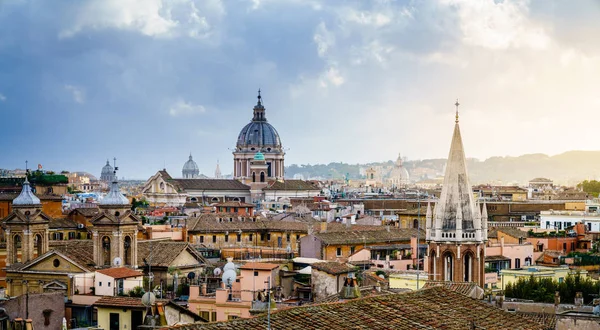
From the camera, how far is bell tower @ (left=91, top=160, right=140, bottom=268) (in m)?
39.9

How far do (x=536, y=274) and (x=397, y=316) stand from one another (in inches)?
904

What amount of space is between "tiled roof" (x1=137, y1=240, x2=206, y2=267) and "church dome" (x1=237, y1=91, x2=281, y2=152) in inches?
4091

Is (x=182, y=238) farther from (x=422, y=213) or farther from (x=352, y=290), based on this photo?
(x=352, y=290)

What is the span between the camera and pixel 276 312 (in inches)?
621

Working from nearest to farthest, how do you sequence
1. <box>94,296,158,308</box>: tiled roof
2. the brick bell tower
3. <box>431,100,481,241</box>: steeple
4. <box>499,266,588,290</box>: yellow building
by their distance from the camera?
<box>94,296,158,308</box>: tiled roof → <box>499,266,588,290</box>: yellow building → the brick bell tower → <box>431,100,481,241</box>: steeple

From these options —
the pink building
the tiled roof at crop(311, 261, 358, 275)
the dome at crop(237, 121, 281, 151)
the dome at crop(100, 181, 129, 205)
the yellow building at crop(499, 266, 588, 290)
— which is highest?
the dome at crop(237, 121, 281, 151)

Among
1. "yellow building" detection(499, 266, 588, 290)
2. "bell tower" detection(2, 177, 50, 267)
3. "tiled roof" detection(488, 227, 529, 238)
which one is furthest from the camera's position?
"tiled roof" detection(488, 227, 529, 238)

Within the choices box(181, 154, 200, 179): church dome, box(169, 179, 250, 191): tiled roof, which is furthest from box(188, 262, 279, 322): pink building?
box(181, 154, 200, 179): church dome

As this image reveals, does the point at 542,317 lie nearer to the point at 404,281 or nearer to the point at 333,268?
the point at 404,281

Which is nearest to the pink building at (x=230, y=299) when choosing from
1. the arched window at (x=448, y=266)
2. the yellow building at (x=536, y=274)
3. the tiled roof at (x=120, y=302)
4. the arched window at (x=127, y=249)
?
the tiled roof at (x=120, y=302)

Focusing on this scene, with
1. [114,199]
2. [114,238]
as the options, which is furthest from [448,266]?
[114,199]

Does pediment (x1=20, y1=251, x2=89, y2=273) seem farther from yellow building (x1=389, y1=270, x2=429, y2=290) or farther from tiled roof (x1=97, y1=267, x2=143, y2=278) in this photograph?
yellow building (x1=389, y1=270, x2=429, y2=290)

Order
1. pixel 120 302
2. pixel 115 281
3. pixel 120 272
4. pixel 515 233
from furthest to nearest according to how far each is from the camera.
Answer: pixel 515 233
pixel 120 272
pixel 115 281
pixel 120 302

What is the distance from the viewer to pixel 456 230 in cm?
4075
